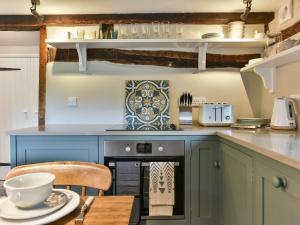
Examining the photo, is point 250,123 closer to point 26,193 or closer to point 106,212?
point 106,212

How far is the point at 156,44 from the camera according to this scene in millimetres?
2598

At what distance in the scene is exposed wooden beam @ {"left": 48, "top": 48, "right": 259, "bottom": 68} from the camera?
2.72 m

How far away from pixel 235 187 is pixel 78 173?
110 cm

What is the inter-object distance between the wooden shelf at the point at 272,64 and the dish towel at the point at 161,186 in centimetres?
106

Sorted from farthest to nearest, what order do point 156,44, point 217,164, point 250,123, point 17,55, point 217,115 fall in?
point 17,55
point 156,44
point 217,115
point 250,123
point 217,164

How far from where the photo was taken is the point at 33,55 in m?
3.22

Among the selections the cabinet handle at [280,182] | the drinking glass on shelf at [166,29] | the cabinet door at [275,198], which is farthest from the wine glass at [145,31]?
the cabinet handle at [280,182]

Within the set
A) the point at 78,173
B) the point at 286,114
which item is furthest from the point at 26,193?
the point at 286,114

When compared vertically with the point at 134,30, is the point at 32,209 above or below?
below

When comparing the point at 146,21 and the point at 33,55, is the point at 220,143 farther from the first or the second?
the point at 33,55

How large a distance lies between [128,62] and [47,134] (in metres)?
1.09

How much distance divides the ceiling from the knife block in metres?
0.94

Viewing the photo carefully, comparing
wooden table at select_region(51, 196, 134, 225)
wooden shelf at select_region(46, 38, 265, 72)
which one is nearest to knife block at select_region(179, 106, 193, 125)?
wooden shelf at select_region(46, 38, 265, 72)

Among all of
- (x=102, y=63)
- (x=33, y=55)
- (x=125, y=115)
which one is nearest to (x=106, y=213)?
(x=125, y=115)
